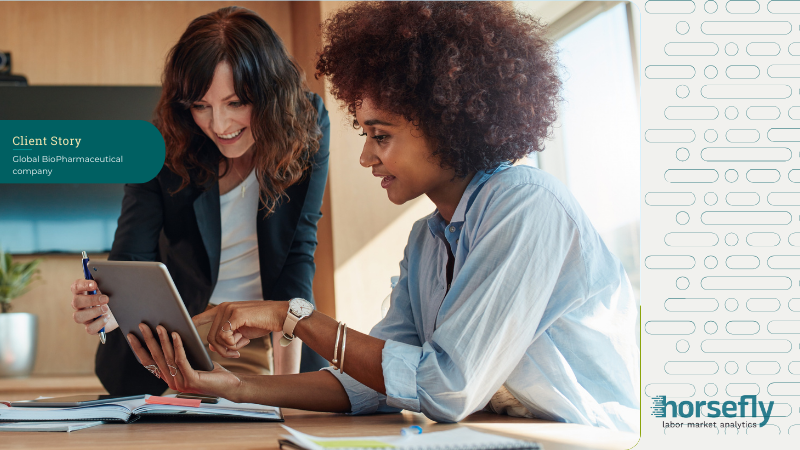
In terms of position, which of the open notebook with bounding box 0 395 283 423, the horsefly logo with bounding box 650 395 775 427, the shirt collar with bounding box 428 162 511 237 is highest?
the shirt collar with bounding box 428 162 511 237

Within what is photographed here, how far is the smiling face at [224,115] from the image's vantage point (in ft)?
4.39

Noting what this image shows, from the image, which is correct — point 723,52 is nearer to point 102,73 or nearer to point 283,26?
point 283,26

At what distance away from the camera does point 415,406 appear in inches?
30.4

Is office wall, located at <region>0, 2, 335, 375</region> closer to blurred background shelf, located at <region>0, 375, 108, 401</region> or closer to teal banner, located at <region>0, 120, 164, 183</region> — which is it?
blurred background shelf, located at <region>0, 375, 108, 401</region>

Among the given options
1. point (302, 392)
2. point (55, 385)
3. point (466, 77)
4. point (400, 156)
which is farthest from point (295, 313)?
point (55, 385)

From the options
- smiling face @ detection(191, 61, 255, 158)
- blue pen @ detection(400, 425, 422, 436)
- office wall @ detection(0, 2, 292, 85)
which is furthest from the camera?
office wall @ detection(0, 2, 292, 85)

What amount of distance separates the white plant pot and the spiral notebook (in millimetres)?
1592

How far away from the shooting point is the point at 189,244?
140 cm

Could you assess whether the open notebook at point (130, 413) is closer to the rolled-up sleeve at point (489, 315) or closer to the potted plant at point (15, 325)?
the rolled-up sleeve at point (489, 315)

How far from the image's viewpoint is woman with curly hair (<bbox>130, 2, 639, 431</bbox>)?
2.56ft

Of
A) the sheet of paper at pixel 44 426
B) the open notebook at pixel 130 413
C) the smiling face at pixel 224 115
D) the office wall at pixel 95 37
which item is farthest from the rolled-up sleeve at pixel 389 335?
the office wall at pixel 95 37

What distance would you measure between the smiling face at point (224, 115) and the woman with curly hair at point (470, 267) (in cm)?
35

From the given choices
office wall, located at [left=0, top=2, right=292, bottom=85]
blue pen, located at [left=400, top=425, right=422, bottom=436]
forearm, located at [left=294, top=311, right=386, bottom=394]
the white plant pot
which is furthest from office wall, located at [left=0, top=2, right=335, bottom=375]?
blue pen, located at [left=400, top=425, right=422, bottom=436]

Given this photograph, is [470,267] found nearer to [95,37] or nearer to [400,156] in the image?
[400,156]
